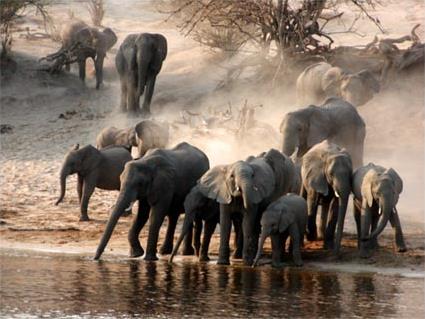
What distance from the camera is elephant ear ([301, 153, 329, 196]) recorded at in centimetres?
1644

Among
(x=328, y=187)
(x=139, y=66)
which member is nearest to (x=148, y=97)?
(x=139, y=66)

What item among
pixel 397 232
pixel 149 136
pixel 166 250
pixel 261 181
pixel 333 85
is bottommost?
pixel 166 250

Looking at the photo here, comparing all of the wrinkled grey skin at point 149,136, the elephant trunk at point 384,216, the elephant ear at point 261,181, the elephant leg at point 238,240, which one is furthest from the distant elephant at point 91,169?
the elephant trunk at point 384,216

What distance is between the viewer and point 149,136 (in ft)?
66.1

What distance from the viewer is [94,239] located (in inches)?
685

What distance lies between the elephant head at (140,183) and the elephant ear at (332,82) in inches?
281

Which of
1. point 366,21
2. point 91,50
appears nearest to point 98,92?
point 91,50

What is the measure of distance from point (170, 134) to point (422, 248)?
6.99 meters

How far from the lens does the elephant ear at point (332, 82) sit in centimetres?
2284

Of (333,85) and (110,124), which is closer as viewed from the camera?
(333,85)

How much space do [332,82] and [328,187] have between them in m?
6.64

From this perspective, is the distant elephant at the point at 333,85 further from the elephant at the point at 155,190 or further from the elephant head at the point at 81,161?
the elephant at the point at 155,190

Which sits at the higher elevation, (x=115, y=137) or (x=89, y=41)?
(x=89, y=41)

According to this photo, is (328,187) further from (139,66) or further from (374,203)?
(139,66)
